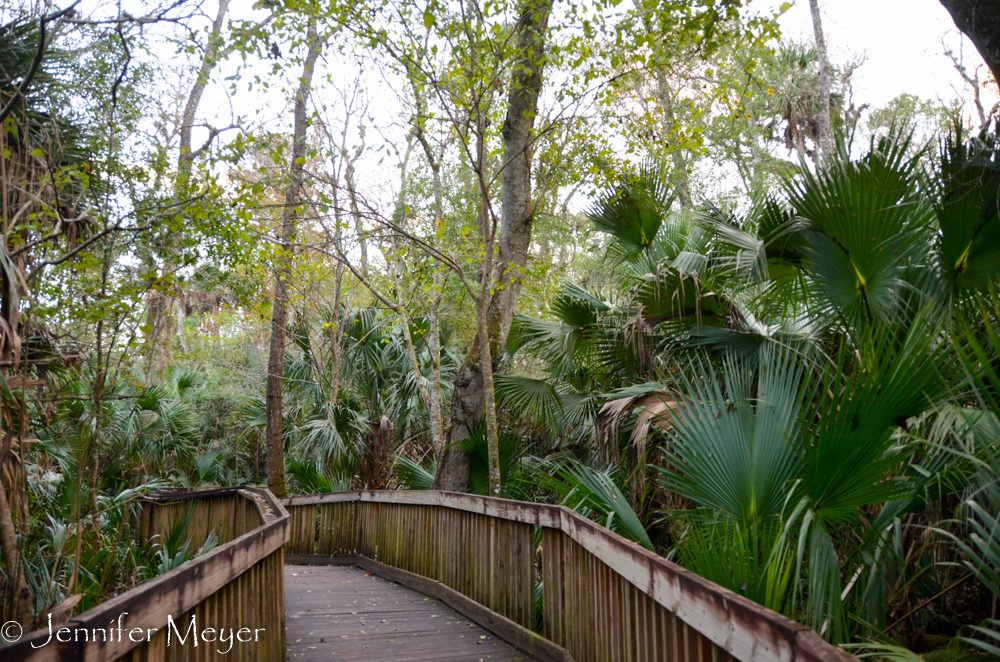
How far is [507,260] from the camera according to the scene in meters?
9.48

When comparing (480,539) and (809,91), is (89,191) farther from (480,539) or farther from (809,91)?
(809,91)

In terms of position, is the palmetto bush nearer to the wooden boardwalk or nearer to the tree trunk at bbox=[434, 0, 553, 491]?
the tree trunk at bbox=[434, 0, 553, 491]

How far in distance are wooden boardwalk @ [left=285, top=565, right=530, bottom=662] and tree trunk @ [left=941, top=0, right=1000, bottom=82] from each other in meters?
4.45

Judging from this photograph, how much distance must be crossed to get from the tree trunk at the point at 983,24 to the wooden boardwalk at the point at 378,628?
4.45 metres

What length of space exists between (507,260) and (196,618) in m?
6.93

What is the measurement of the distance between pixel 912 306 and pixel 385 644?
4304mm

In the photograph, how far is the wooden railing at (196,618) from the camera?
6.47 ft

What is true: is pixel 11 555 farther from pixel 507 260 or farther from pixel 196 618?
pixel 507 260

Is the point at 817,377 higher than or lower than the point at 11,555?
higher

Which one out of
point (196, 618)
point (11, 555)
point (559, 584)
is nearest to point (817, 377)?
point (559, 584)

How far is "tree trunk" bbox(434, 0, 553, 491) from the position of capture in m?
8.94

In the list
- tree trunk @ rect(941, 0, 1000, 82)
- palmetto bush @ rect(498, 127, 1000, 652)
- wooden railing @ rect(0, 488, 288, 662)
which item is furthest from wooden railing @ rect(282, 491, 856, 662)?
tree trunk @ rect(941, 0, 1000, 82)

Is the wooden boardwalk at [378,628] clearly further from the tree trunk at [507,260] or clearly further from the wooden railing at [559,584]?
the tree trunk at [507,260]

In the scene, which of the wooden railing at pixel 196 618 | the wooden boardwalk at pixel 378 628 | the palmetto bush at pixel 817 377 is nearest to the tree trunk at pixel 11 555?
the wooden railing at pixel 196 618
